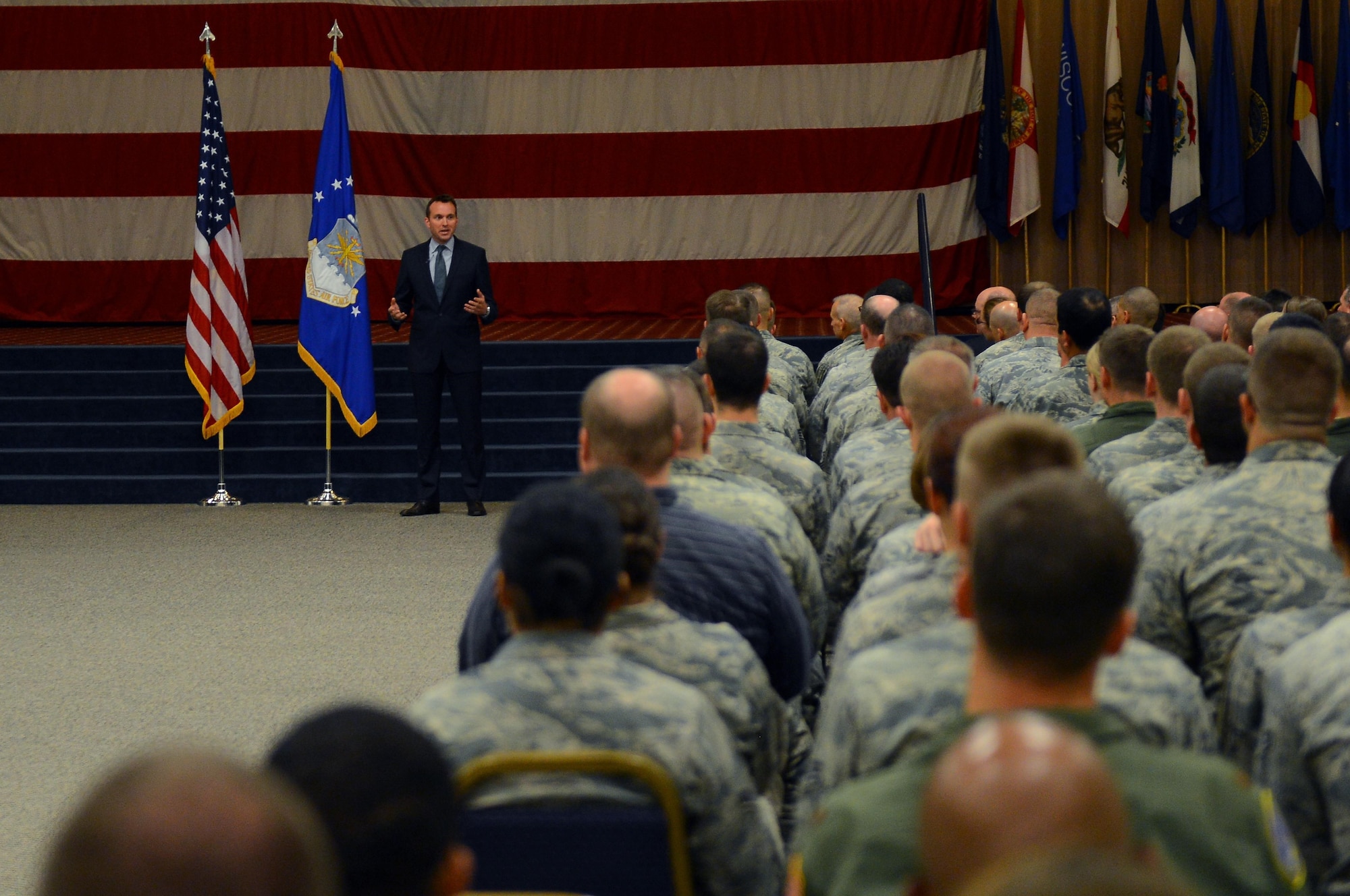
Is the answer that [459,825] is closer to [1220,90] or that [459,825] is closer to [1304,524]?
[1304,524]

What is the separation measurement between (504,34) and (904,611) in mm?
9908

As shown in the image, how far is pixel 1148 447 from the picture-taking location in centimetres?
359

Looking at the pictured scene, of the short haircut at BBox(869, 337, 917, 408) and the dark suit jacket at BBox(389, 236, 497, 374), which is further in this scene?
the dark suit jacket at BBox(389, 236, 497, 374)

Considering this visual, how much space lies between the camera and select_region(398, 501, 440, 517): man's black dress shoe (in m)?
7.87

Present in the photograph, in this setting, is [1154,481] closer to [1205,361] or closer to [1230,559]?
[1205,361]

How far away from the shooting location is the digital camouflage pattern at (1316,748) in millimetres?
1816

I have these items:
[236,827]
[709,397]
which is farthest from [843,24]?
[236,827]

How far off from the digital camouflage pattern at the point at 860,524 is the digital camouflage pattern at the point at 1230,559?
0.70 metres

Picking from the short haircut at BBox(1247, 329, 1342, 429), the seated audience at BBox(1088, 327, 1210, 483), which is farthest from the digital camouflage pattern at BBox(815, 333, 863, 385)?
the short haircut at BBox(1247, 329, 1342, 429)

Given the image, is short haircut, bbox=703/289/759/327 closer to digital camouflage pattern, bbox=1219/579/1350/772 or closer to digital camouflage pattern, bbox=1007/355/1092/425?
digital camouflage pattern, bbox=1007/355/1092/425

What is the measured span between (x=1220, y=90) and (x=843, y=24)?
2.73 m

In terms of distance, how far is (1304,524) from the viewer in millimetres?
2562

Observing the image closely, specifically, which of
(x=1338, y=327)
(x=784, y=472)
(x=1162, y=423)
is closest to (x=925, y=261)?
(x=1338, y=327)

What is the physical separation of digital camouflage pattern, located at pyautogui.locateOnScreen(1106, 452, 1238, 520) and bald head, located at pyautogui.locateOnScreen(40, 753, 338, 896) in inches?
105
